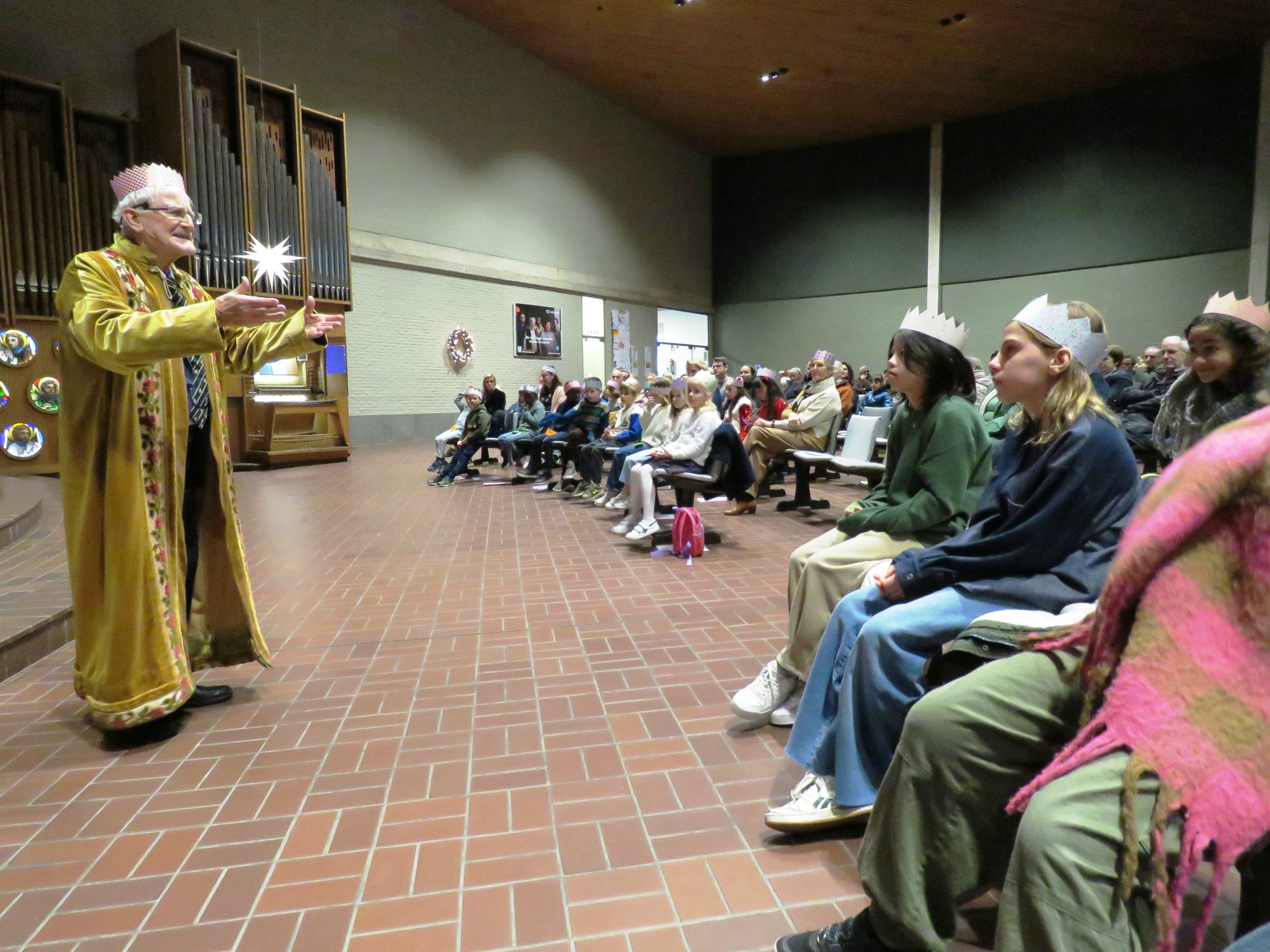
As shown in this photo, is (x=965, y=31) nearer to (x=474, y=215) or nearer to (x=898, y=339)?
(x=474, y=215)

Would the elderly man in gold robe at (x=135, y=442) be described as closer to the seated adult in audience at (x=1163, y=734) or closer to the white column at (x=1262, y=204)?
the seated adult in audience at (x=1163, y=734)

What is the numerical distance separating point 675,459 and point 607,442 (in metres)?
2.29

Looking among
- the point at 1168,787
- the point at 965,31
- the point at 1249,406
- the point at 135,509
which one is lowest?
the point at 1168,787

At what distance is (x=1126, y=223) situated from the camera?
1545 cm

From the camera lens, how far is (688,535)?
5.33m

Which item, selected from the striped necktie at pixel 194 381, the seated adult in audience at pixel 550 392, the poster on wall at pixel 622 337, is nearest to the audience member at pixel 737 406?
the seated adult in audience at pixel 550 392

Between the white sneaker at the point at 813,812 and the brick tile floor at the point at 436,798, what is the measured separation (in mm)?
72

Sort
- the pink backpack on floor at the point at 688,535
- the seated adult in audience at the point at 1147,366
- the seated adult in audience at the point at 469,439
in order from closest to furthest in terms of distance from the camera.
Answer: the pink backpack on floor at the point at 688,535
the seated adult in audience at the point at 1147,366
the seated adult in audience at the point at 469,439

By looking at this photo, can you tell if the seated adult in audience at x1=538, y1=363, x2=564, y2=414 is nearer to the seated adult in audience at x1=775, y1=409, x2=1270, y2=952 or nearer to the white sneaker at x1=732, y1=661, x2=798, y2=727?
the white sneaker at x1=732, y1=661, x2=798, y2=727

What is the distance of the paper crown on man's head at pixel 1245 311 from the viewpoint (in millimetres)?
2754

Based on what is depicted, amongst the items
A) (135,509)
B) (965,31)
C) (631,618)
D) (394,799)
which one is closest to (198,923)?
(394,799)

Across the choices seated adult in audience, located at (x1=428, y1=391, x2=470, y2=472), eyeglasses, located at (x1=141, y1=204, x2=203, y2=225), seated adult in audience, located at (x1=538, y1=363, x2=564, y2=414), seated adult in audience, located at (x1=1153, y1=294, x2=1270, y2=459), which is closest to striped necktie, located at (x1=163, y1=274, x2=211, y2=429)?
eyeglasses, located at (x1=141, y1=204, x2=203, y2=225)

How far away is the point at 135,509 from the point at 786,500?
5.97 m

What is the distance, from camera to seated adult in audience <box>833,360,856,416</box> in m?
10.3
